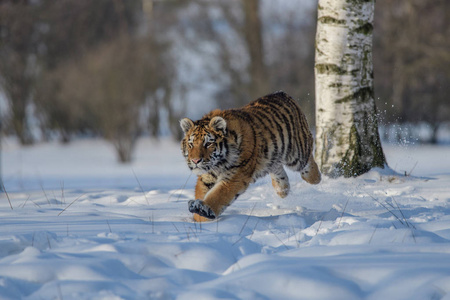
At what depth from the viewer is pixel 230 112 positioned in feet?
13.9

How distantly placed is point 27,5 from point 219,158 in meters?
23.4

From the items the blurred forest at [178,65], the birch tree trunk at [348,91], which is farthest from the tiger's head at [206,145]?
the blurred forest at [178,65]

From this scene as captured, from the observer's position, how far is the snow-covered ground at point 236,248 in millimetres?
2256

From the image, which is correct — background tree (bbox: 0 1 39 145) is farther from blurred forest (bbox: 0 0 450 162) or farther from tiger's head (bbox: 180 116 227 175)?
tiger's head (bbox: 180 116 227 175)

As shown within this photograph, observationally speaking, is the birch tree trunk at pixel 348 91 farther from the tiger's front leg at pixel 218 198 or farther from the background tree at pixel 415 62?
the background tree at pixel 415 62

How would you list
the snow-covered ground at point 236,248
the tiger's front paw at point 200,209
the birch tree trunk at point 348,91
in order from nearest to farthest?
the snow-covered ground at point 236,248
the tiger's front paw at point 200,209
the birch tree trunk at point 348,91

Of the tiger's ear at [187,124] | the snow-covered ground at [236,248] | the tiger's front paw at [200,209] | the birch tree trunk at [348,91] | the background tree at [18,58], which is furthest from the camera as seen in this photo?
the background tree at [18,58]

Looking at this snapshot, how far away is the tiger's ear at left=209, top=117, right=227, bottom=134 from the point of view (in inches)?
153

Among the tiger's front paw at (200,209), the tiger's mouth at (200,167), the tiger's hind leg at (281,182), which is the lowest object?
the tiger's hind leg at (281,182)

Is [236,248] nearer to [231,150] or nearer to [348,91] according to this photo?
[231,150]

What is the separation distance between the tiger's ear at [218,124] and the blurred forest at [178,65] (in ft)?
39.1

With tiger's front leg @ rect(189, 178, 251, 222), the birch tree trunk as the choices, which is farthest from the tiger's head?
the birch tree trunk

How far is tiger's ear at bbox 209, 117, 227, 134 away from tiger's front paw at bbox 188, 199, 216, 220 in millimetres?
670

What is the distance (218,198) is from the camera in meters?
3.74
